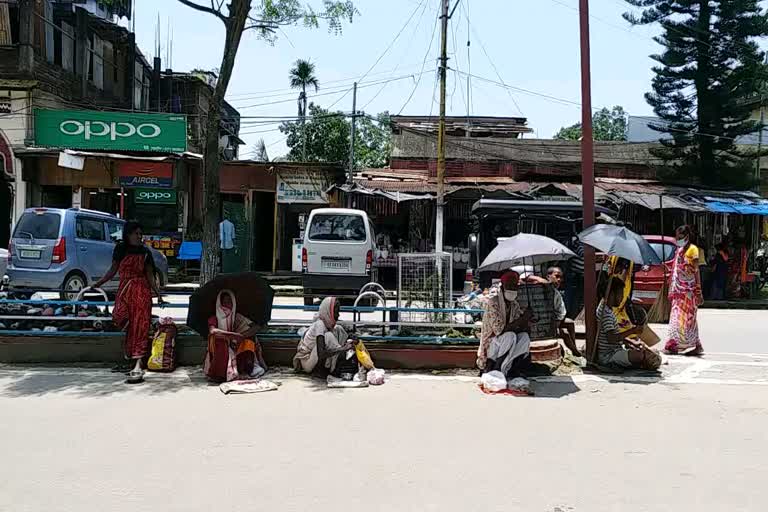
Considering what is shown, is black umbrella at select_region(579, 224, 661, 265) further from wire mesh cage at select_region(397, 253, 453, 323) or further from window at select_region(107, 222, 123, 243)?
window at select_region(107, 222, 123, 243)

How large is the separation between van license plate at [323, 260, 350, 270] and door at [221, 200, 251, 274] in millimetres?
9432

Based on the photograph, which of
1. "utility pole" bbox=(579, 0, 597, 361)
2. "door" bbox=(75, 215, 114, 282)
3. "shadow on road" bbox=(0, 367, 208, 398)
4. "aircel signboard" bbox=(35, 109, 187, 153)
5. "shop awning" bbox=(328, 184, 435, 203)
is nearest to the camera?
"shadow on road" bbox=(0, 367, 208, 398)

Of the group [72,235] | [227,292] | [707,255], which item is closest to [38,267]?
[72,235]

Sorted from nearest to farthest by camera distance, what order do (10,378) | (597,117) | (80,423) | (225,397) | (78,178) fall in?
(80,423) < (225,397) < (10,378) < (78,178) < (597,117)

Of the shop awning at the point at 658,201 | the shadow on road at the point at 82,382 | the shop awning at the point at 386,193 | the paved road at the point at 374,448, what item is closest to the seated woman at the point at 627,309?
the paved road at the point at 374,448

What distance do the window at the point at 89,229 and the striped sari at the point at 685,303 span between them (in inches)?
428

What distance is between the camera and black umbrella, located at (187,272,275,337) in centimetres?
717

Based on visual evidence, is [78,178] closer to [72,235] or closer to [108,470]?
[72,235]

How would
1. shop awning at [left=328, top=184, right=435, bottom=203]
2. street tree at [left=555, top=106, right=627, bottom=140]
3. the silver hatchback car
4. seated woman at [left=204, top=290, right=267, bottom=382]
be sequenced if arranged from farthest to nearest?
street tree at [left=555, top=106, right=627, bottom=140] → shop awning at [left=328, top=184, right=435, bottom=203] → the silver hatchback car → seated woman at [left=204, top=290, right=267, bottom=382]

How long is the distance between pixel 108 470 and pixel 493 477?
2.64 metres

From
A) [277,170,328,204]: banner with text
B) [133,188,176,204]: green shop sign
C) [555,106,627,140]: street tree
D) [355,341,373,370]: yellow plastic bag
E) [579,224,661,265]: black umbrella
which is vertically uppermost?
[555,106,627,140]: street tree

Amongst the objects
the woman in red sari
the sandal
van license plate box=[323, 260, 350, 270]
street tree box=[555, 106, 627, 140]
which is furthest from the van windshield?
street tree box=[555, 106, 627, 140]

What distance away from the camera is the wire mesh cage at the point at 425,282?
8.61 meters

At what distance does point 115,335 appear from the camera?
302 inches
